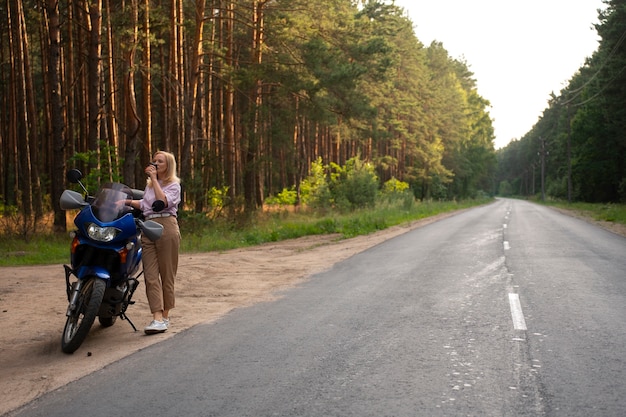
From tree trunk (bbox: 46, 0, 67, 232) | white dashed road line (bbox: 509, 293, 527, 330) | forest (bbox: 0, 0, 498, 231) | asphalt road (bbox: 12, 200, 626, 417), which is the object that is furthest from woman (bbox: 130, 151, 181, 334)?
tree trunk (bbox: 46, 0, 67, 232)

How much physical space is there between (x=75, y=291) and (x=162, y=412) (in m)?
2.49

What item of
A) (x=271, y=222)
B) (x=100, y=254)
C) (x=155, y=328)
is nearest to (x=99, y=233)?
(x=100, y=254)

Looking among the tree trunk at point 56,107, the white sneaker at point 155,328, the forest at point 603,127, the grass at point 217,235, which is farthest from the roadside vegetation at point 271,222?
the forest at point 603,127

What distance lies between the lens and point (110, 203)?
6703 millimetres

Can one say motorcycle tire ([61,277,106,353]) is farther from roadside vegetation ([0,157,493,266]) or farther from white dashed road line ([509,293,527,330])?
roadside vegetation ([0,157,493,266])

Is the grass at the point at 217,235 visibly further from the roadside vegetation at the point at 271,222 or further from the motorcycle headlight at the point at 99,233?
the motorcycle headlight at the point at 99,233

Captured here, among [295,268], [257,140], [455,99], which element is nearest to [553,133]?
[455,99]

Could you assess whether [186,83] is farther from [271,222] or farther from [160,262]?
[160,262]

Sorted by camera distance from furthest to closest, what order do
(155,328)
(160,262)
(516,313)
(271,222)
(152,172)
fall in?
(271,222)
(516,313)
(160,262)
(155,328)
(152,172)

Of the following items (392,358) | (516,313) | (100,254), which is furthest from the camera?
(516,313)

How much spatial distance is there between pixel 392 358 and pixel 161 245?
119 inches

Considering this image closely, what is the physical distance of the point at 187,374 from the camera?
5.38 m

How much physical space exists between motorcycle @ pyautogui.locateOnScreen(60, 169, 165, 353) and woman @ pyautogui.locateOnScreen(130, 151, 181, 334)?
0.70ft

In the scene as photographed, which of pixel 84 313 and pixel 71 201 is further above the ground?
pixel 71 201
